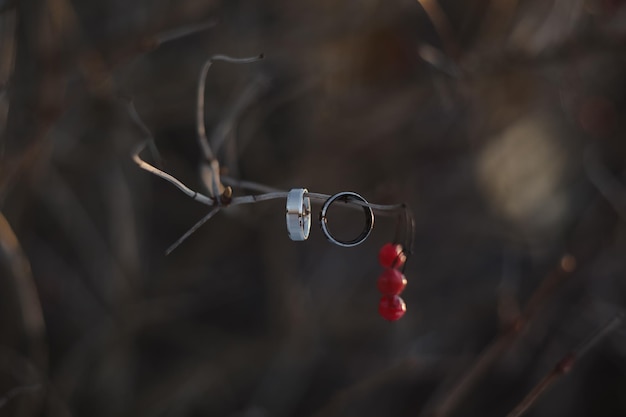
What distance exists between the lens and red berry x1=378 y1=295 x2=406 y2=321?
3.71 feet

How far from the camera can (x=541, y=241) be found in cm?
280

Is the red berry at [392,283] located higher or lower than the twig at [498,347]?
higher

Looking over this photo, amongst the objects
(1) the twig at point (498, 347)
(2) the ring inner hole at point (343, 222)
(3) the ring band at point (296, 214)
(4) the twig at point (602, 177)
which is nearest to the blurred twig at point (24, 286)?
(3) the ring band at point (296, 214)

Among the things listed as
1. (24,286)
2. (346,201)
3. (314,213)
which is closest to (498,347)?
(346,201)

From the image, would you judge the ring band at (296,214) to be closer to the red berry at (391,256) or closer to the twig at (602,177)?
the red berry at (391,256)

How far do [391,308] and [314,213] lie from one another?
106 centimetres

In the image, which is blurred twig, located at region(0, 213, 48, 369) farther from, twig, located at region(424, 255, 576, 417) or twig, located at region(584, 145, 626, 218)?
twig, located at region(584, 145, 626, 218)

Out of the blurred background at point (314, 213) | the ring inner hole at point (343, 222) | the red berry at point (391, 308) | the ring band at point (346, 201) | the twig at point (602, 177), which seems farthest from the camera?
the ring inner hole at point (343, 222)

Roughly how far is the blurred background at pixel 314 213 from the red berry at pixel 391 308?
1.12 feet

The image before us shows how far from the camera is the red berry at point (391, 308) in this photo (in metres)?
1.13

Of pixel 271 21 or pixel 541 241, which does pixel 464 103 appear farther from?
pixel 541 241

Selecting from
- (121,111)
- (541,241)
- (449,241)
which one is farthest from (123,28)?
(541,241)

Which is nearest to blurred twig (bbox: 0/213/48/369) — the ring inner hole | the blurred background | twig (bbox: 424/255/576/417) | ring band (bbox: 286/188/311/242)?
the blurred background

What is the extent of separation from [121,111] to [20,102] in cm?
29
